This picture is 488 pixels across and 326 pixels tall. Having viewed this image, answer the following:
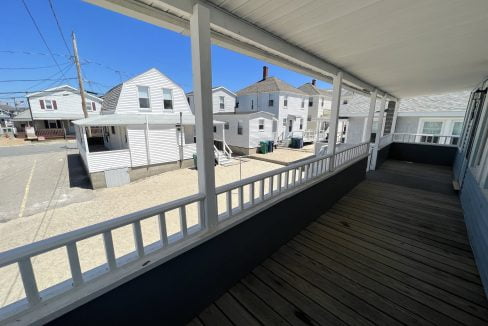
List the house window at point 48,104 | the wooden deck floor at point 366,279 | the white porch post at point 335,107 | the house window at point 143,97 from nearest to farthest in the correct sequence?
the wooden deck floor at point 366,279, the white porch post at point 335,107, the house window at point 143,97, the house window at point 48,104

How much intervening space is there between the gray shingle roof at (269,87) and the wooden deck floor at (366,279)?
1526cm

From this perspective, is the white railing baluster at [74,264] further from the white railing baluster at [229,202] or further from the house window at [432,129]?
the house window at [432,129]

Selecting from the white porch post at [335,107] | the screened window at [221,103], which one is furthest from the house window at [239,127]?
the white porch post at [335,107]

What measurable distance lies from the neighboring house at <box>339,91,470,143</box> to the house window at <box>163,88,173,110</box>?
393 inches

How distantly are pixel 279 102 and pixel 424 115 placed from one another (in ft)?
31.2

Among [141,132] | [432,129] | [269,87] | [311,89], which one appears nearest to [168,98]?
[141,132]

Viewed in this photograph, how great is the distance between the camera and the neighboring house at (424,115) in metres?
10.1

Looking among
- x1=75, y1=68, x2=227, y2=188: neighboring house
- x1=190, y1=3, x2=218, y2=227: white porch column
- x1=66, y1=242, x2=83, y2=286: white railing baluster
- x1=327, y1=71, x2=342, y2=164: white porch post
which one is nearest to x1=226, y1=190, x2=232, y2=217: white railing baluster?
x1=190, y1=3, x2=218, y2=227: white porch column

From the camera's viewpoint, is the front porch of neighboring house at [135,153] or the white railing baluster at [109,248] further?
the front porch of neighboring house at [135,153]

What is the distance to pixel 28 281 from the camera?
1.02 meters

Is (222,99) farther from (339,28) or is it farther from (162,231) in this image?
(162,231)

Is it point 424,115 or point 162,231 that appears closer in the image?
point 162,231

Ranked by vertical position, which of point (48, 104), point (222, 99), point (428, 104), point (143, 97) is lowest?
point (428, 104)

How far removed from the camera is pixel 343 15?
1690 millimetres
